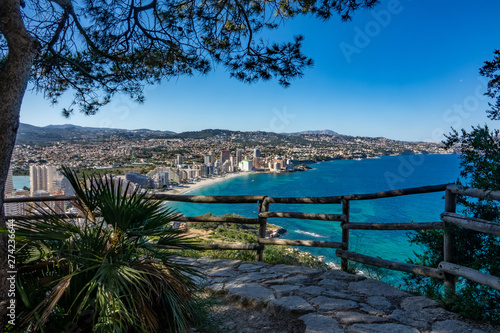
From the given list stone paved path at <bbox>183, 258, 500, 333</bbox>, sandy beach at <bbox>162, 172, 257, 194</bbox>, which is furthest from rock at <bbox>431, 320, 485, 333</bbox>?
sandy beach at <bbox>162, 172, 257, 194</bbox>

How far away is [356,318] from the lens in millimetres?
2240

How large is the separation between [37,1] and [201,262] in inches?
169

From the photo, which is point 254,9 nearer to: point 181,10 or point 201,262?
point 181,10

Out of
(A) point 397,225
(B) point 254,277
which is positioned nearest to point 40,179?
(B) point 254,277

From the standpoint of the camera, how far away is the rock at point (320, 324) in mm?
2070

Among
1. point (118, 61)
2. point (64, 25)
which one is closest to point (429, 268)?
point (118, 61)

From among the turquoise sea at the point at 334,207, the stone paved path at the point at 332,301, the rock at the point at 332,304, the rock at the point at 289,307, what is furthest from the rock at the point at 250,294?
the turquoise sea at the point at 334,207

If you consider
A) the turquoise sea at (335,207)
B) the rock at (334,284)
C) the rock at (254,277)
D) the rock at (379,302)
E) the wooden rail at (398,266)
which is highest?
the wooden rail at (398,266)

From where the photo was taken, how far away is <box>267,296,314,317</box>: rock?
2.38 meters

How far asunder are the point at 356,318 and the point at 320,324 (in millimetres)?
310

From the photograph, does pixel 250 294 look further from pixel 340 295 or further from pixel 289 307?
pixel 340 295

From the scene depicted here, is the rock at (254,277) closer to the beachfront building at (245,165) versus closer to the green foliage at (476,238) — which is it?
the green foliage at (476,238)

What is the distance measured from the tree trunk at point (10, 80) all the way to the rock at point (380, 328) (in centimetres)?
226

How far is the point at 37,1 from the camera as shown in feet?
13.3
